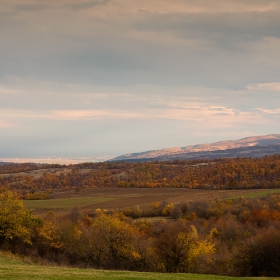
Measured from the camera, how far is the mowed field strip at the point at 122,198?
326ft

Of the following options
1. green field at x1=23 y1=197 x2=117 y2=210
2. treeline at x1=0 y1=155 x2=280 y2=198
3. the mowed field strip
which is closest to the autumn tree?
the mowed field strip

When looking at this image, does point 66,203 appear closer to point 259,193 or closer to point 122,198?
point 122,198

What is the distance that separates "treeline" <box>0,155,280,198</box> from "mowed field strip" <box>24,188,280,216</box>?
38.6ft

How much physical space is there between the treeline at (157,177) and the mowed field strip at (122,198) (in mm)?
11751

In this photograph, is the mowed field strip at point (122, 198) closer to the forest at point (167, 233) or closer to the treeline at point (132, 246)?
the forest at point (167, 233)

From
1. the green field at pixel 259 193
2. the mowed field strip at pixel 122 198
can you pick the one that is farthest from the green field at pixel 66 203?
the green field at pixel 259 193

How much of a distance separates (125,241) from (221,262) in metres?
14.5

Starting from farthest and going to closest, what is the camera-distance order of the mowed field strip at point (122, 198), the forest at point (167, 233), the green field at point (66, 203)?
the green field at point (66, 203)
the mowed field strip at point (122, 198)
the forest at point (167, 233)

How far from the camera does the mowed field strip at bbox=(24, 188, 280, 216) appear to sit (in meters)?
99.3

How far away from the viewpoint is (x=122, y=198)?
113 metres

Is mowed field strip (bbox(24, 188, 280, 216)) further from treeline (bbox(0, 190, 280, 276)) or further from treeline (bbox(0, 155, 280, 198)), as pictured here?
treeline (bbox(0, 190, 280, 276))

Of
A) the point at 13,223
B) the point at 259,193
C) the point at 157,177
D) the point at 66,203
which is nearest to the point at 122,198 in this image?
the point at 66,203

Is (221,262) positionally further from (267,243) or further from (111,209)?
(111,209)

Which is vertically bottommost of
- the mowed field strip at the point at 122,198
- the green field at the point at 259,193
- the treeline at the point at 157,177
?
the green field at the point at 259,193
